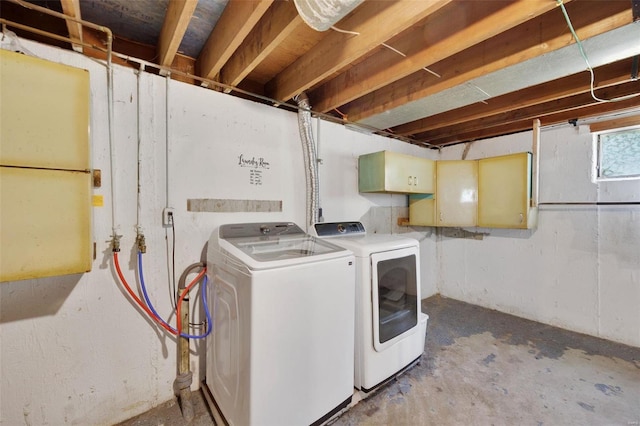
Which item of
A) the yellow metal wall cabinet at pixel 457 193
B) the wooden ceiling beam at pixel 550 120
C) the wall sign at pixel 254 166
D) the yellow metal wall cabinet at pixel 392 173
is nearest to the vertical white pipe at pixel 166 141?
the wall sign at pixel 254 166

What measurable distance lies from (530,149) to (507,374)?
2.56 m

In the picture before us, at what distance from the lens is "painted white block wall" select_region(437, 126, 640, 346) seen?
2.54 metres

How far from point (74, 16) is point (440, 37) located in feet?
6.36

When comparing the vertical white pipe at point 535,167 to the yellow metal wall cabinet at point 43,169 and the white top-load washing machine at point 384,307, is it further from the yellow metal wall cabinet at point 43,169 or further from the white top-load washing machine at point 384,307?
the yellow metal wall cabinet at point 43,169

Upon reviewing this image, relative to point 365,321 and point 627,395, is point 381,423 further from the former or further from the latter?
point 627,395

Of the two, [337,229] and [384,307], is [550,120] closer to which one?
[337,229]

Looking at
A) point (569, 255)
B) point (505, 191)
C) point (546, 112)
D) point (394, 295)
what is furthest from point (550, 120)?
point (394, 295)

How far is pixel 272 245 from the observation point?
5.71 ft

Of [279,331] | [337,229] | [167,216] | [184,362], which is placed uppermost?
[167,216]

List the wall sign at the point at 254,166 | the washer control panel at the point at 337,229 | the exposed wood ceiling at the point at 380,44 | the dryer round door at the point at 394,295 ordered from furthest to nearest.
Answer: the washer control panel at the point at 337,229 → the wall sign at the point at 254,166 → the dryer round door at the point at 394,295 → the exposed wood ceiling at the point at 380,44

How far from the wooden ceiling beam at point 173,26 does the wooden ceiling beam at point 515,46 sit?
1.65 meters

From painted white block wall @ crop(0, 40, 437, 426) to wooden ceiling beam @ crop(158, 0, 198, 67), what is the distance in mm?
206

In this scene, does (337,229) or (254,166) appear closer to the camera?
(254,166)

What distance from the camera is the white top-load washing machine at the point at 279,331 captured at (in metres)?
1.25
